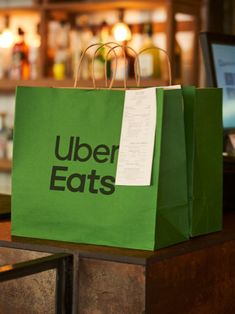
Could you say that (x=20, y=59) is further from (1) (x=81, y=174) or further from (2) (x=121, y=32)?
(1) (x=81, y=174)

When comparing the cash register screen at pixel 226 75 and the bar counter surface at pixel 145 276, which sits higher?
the cash register screen at pixel 226 75

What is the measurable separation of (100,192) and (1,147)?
3337mm

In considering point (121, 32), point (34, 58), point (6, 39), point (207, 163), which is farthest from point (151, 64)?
point (207, 163)

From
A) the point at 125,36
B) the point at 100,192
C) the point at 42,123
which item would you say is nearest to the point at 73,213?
the point at 100,192

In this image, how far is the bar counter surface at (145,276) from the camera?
1231mm

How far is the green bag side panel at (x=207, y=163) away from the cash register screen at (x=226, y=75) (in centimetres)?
53

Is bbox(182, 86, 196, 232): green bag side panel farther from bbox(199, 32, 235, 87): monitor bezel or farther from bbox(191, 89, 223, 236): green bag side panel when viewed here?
bbox(199, 32, 235, 87): monitor bezel

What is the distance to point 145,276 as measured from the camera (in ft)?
4.00

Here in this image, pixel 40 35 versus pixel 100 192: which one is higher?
pixel 40 35

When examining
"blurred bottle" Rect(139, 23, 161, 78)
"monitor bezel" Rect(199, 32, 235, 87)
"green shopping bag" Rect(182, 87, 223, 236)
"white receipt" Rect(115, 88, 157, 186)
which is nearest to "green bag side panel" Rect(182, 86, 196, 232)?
"green shopping bag" Rect(182, 87, 223, 236)

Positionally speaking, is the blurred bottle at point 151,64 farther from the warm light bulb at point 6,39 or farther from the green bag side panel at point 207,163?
the green bag side panel at point 207,163

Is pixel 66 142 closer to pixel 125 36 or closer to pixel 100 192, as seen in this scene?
pixel 100 192

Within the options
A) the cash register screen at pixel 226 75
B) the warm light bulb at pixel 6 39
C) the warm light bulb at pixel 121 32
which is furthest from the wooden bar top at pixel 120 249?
the warm light bulb at pixel 6 39

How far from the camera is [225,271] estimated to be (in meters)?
1.45
